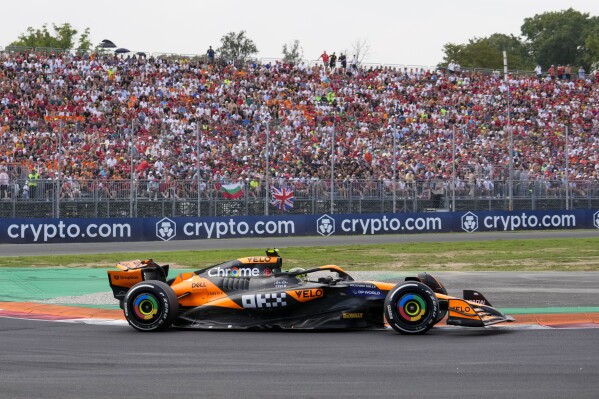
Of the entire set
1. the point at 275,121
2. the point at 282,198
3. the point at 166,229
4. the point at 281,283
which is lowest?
the point at 281,283

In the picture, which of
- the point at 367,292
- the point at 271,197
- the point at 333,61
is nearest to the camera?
the point at 367,292

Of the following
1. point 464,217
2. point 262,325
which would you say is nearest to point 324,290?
point 262,325

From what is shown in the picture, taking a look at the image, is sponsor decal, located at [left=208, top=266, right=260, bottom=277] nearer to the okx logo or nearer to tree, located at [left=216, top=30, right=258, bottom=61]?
the okx logo

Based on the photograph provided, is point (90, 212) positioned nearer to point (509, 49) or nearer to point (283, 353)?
point (283, 353)

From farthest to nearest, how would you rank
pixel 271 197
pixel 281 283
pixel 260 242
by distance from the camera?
pixel 271 197
pixel 260 242
pixel 281 283

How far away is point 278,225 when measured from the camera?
36.0 m

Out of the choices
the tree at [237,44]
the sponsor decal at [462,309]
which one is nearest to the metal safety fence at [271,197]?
the sponsor decal at [462,309]

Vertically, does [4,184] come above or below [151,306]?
above

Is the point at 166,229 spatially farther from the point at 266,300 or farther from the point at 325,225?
the point at 266,300

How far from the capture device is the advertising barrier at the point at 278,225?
32.7 m

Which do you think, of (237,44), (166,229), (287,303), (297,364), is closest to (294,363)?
(297,364)

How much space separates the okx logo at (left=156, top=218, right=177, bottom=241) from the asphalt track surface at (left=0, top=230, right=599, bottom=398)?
1990 centimetres

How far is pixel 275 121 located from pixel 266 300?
29.3 m

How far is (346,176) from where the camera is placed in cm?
3816
